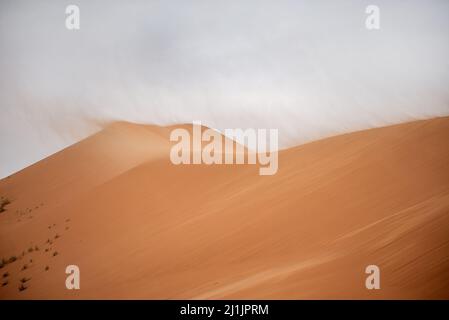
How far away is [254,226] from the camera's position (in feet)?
24.4

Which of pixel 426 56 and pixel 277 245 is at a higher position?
pixel 426 56

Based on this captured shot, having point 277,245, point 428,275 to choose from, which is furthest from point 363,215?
point 428,275

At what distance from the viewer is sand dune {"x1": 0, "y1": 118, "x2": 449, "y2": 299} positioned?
5.24 metres

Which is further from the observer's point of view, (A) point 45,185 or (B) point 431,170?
(A) point 45,185

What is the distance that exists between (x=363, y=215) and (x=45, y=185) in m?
9.47

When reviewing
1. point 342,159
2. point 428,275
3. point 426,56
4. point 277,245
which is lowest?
point 428,275

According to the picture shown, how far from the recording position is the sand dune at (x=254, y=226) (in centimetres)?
524

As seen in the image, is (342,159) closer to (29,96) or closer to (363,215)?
(363,215)

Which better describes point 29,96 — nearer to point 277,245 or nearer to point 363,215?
point 277,245
